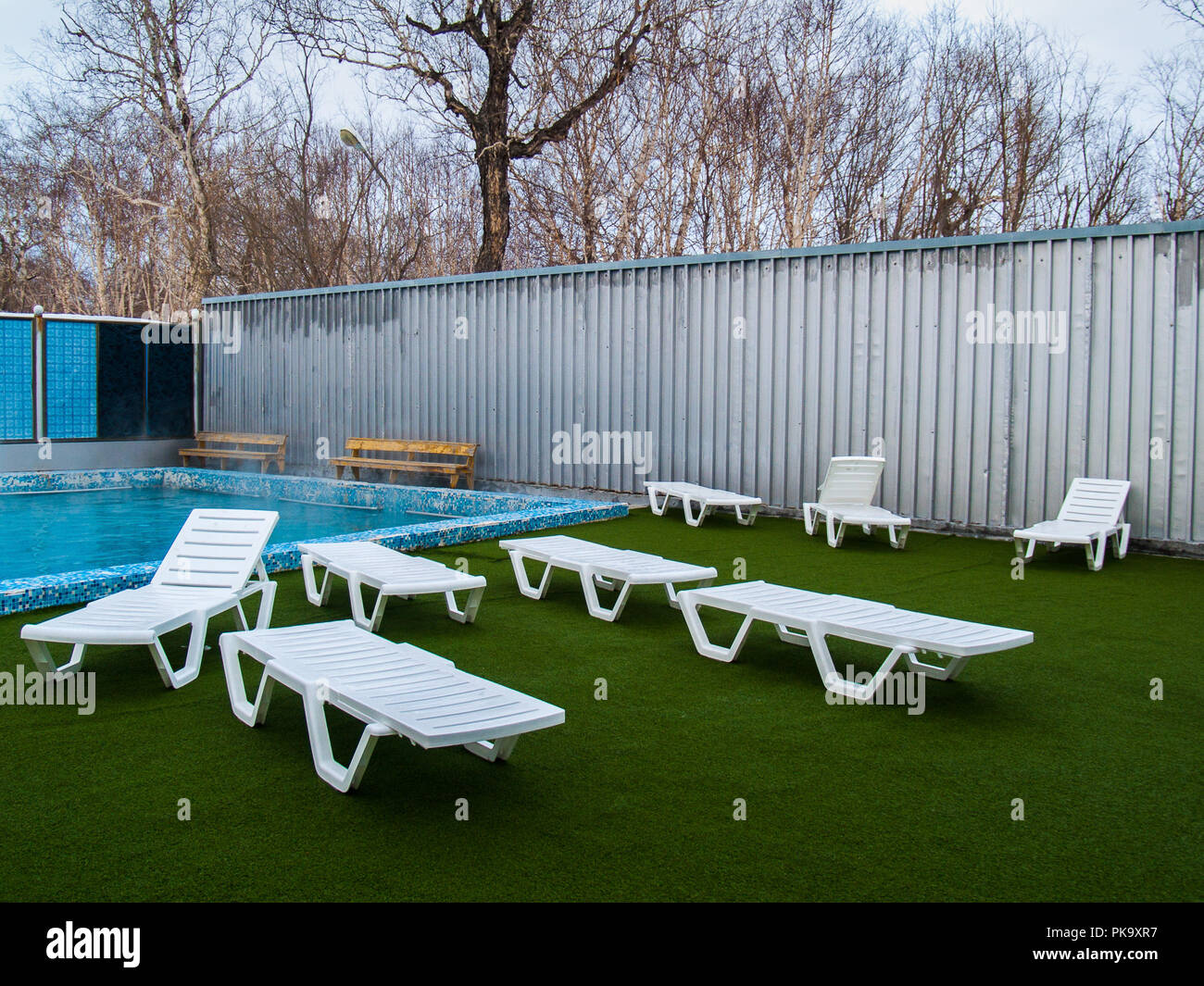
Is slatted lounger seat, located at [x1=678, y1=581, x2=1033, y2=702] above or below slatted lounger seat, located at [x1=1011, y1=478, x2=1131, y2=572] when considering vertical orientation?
below

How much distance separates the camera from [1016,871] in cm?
246

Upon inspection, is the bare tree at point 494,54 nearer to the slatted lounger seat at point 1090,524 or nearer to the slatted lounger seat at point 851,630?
the slatted lounger seat at point 1090,524

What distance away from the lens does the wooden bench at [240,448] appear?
14586mm

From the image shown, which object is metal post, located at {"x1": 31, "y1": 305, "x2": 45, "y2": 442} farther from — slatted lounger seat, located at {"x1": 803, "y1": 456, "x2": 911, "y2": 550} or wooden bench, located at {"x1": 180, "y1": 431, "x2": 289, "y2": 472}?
slatted lounger seat, located at {"x1": 803, "y1": 456, "x2": 911, "y2": 550}

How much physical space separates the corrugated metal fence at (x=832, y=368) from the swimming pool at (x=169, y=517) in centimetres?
124

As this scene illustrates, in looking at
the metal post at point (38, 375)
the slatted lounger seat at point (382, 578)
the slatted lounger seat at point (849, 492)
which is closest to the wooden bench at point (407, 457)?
the metal post at point (38, 375)

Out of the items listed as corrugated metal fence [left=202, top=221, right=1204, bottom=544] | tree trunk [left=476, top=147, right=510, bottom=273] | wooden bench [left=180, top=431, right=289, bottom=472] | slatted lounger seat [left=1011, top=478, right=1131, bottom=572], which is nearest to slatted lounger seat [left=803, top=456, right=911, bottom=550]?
corrugated metal fence [left=202, top=221, right=1204, bottom=544]

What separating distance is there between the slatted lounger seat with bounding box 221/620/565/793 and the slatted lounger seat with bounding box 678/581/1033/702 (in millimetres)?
1386

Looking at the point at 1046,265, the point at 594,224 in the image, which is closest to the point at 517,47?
the point at 594,224

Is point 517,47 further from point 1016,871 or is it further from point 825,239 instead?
point 1016,871

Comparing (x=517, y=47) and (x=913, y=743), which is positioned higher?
(x=517, y=47)

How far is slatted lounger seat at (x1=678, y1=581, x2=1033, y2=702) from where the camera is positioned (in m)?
3.79
